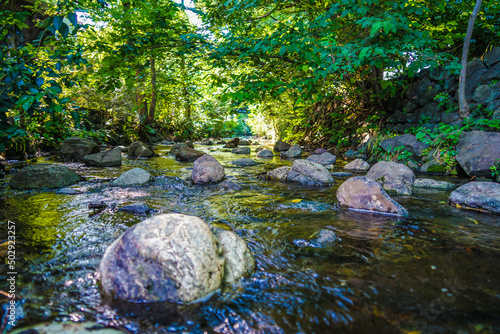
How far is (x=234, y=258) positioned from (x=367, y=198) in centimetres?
237

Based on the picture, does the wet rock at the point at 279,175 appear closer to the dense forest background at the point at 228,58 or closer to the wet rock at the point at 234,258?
the dense forest background at the point at 228,58

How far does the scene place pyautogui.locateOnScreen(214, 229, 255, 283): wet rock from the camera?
1815 millimetres

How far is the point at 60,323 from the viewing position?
1.37m

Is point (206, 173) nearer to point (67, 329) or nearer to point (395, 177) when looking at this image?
point (395, 177)

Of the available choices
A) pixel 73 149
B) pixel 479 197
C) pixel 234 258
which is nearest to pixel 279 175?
pixel 479 197

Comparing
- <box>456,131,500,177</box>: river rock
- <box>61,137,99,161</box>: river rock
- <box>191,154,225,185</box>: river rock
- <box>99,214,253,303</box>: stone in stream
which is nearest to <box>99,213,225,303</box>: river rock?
<box>99,214,253,303</box>: stone in stream

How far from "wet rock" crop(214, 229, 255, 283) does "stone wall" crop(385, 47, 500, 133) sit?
729 centimetres

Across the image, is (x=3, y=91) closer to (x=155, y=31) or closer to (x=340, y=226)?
(x=155, y=31)

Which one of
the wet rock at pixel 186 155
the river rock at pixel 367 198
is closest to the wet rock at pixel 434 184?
the river rock at pixel 367 198

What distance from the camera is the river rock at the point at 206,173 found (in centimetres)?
498

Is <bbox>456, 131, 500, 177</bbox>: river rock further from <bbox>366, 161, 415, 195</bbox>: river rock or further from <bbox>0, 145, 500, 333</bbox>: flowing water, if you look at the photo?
<bbox>0, 145, 500, 333</bbox>: flowing water

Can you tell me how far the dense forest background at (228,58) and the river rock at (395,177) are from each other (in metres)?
1.92

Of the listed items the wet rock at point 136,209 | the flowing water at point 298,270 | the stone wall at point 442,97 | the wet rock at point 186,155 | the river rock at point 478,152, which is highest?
the stone wall at point 442,97

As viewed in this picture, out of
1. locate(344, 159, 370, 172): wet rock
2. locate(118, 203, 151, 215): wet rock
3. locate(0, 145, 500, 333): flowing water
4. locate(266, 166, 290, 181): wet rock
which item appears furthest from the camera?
locate(344, 159, 370, 172): wet rock
